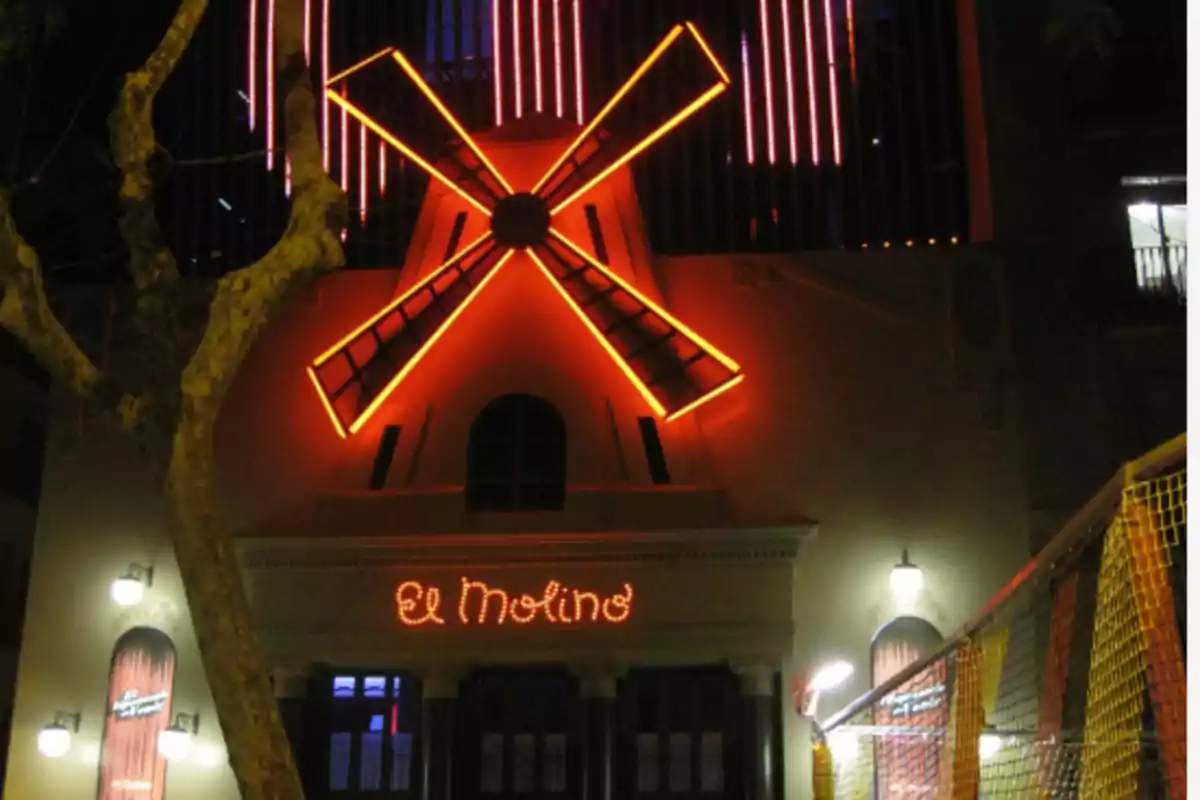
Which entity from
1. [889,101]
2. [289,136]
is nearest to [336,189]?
[289,136]

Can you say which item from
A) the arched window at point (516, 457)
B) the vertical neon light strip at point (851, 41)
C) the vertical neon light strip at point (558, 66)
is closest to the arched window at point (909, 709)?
the arched window at point (516, 457)

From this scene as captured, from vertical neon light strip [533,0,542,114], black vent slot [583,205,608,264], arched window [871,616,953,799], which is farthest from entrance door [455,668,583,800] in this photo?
vertical neon light strip [533,0,542,114]

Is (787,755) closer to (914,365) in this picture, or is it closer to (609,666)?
(609,666)

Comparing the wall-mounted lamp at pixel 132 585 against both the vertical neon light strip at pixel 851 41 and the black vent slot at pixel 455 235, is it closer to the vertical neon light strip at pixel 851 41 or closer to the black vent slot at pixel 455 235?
the black vent slot at pixel 455 235

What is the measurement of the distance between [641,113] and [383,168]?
2.89 m

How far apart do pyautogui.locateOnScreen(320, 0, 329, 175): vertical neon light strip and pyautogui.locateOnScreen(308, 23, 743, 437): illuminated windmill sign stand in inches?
15.9

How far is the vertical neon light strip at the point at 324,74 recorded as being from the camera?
15.9 m

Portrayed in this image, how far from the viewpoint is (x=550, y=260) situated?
14.8m

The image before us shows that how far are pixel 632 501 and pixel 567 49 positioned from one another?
17.3 ft

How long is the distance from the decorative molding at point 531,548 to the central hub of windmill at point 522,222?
313cm

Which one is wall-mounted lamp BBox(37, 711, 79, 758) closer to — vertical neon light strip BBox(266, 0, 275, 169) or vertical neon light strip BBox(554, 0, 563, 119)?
vertical neon light strip BBox(266, 0, 275, 169)

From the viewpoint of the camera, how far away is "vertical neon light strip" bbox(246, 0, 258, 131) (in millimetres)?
16250

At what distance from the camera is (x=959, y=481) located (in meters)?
13.9

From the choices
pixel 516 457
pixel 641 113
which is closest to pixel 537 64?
pixel 641 113
